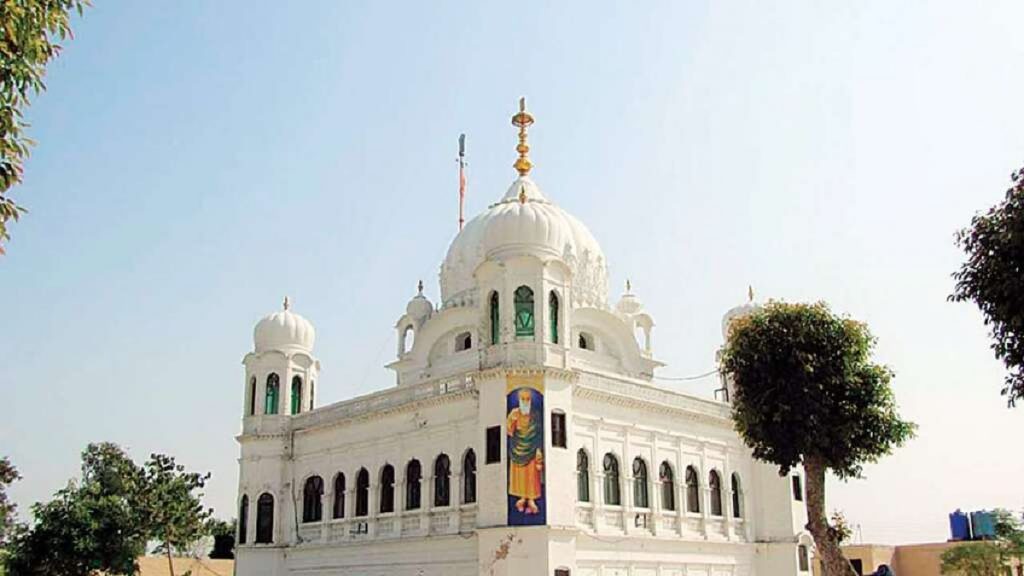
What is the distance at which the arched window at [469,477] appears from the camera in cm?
2802

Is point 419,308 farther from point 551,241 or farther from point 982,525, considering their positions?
point 982,525

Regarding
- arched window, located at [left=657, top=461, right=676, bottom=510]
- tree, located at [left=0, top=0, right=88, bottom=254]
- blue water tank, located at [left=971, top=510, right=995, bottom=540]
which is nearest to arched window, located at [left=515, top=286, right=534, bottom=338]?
arched window, located at [left=657, top=461, right=676, bottom=510]

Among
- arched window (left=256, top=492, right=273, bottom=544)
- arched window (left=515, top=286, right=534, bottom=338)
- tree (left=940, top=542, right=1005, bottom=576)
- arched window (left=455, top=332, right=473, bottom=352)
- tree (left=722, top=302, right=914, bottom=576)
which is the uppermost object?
arched window (left=455, top=332, right=473, bottom=352)

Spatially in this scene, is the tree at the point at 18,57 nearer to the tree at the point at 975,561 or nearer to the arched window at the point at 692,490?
the arched window at the point at 692,490

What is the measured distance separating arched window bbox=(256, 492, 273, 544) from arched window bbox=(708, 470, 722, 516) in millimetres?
13940

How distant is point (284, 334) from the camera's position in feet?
118

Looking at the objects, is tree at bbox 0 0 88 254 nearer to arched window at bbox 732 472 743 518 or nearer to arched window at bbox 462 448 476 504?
arched window at bbox 462 448 476 504

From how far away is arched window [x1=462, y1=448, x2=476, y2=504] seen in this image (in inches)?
1103

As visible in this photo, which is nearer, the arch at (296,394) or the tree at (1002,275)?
the tree at (1002,275)

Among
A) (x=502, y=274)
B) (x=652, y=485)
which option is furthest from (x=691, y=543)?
(x=502, y=274)

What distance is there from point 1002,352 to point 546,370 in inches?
501

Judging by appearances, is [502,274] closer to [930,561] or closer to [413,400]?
[413,400]

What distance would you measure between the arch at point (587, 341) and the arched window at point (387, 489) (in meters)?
7.20


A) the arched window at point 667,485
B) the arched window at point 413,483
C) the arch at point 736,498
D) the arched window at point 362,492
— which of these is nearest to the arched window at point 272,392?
the arched window at point 362,492
